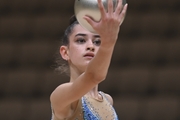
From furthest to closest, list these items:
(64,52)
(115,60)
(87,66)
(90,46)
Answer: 1. (115,60)
2. (64,52)
3. (90,46)
4. (87,66)

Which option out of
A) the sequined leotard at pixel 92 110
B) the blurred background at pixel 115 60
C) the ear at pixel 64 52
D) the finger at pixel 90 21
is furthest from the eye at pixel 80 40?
the blurred background at pixel 115 60

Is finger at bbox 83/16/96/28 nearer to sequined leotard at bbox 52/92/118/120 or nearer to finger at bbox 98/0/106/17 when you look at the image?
finger at bbox 98/0/106/17

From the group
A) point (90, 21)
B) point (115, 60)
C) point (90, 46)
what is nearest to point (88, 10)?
point (90, 21)

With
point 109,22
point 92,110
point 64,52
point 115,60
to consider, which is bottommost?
point 115,60

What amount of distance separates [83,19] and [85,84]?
206mm

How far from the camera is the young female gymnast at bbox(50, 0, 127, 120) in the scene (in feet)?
5.01

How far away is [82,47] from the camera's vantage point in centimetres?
192

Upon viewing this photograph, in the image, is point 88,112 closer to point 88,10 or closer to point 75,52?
point 75,52

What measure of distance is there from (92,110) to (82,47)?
0.79 ft

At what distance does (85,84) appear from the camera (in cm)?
163

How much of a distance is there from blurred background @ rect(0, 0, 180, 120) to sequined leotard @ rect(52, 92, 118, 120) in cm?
186

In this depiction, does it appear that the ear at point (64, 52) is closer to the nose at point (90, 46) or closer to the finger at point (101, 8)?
the nose at point (90, 46)

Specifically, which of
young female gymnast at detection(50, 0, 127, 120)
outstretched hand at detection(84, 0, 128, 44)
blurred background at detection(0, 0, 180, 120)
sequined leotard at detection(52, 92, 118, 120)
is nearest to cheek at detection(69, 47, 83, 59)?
young female gymnast at detection(50, 0, 127, 120)

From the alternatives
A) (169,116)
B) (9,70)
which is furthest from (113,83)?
(9,70)
